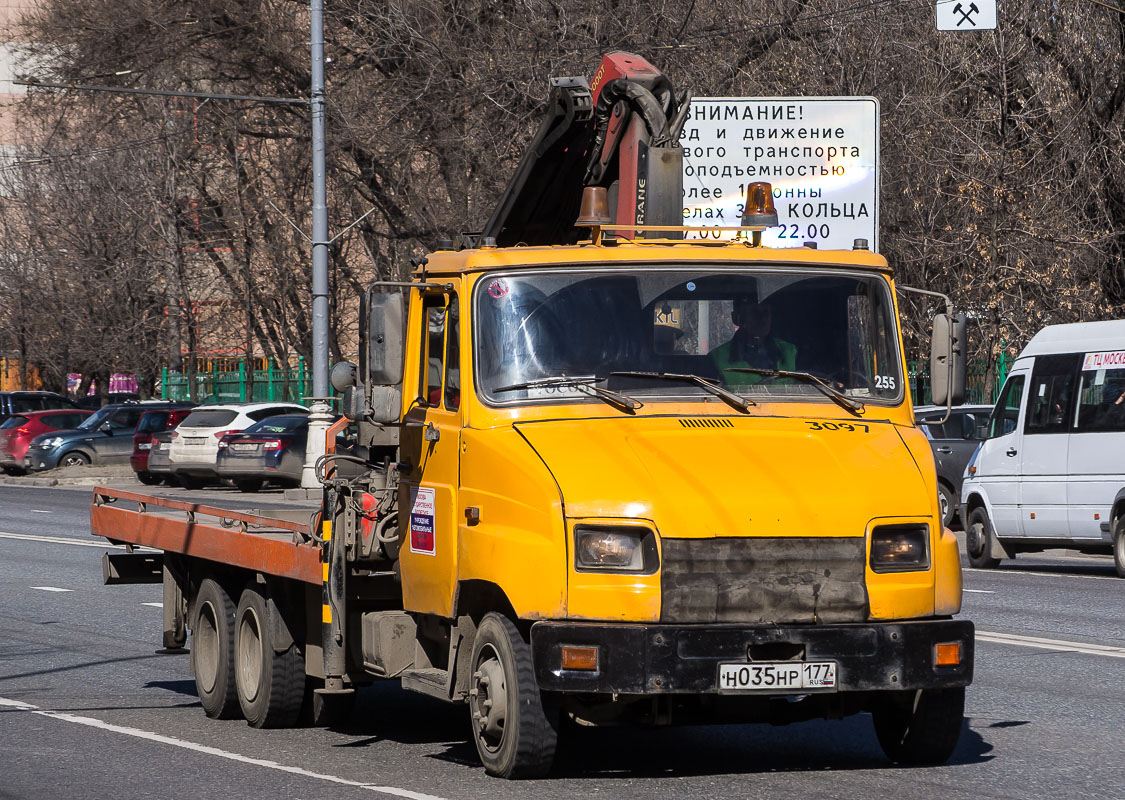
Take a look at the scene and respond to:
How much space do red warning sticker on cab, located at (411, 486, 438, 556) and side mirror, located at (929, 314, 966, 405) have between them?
7.43 ft

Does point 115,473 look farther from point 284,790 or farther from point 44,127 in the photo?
point 284,790

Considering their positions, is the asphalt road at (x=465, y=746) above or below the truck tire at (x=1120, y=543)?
below

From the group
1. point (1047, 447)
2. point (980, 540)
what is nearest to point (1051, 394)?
point (1047, 447)

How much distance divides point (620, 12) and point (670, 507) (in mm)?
22688

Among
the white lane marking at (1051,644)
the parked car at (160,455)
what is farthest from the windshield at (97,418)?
the white lane marking at (1051,644)

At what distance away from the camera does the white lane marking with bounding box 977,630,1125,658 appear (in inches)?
462

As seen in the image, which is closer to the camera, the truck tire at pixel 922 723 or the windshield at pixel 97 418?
the truck tire at pixel 922 723

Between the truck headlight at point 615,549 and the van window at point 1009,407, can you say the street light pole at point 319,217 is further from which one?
the truck headlight at point 615,549

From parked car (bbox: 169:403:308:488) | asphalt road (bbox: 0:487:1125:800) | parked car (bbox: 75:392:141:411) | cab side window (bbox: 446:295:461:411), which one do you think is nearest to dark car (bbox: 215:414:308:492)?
parked car (bbox: 169:403:308:488)

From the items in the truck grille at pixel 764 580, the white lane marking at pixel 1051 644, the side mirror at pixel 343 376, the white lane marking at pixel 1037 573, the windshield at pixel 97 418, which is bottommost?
the white lane marking at pixel 1051 644

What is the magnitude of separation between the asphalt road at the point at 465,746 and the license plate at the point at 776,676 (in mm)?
524

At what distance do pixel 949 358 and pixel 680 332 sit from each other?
4.04ft

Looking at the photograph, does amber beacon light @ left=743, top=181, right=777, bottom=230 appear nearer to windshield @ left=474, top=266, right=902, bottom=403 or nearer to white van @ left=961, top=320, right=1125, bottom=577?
windshield @ left=474, top=266, right=902, bottom=403

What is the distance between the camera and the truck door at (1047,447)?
1891cm
